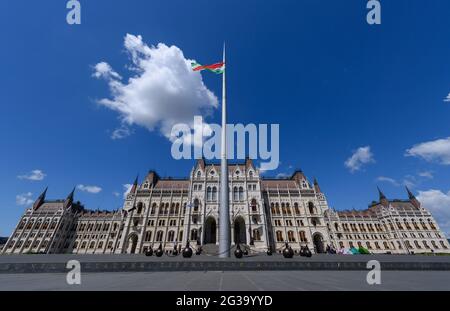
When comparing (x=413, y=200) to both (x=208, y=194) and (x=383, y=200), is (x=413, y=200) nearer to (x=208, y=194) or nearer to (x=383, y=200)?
(x=383, y=200)

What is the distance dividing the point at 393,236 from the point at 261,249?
43.9 meters

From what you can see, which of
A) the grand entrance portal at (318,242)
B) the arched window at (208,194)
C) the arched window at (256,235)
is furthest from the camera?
the grand entrance portal at (318,242)

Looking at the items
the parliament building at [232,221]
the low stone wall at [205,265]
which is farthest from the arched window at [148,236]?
the low stone wall at [205,265]

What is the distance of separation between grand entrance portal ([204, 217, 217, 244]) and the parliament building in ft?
0.69

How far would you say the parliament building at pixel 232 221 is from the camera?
41.6 metres

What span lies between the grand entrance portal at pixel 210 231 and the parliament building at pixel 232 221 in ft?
0.69

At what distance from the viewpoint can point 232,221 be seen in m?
40.1

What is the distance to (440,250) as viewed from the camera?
50.3 m

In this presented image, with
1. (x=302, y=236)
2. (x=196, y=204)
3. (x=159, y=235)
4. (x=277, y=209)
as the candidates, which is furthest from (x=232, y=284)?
(x=302, y=236)

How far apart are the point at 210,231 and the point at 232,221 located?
6510 millimetres

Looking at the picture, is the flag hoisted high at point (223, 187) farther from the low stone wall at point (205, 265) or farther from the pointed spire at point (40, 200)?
the pointed spire at point (40, 200)

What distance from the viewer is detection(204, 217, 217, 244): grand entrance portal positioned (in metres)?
41.4
